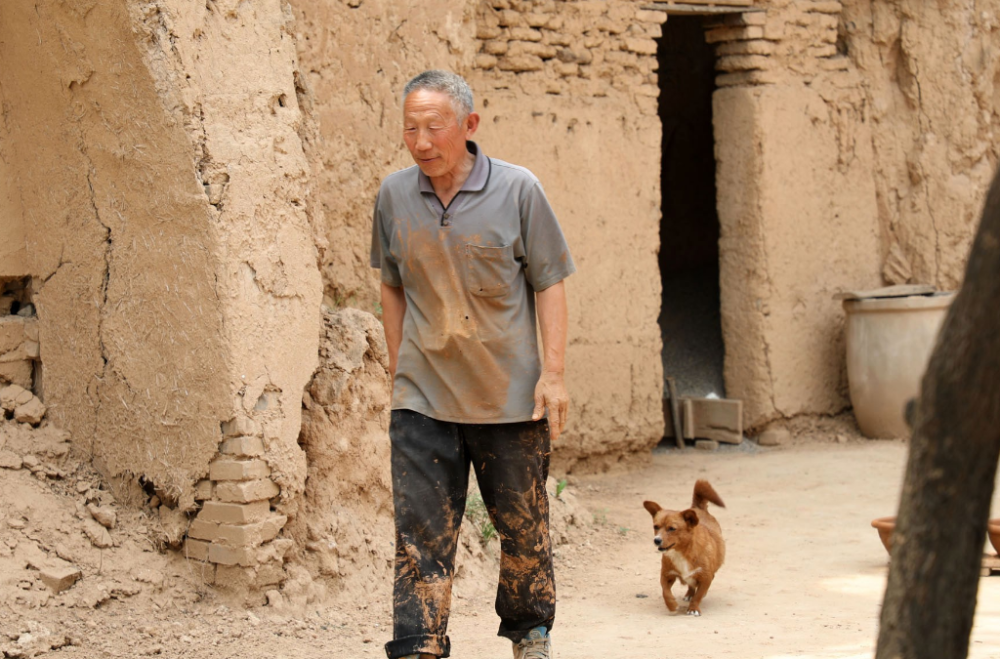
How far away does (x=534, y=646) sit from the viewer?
358 cm

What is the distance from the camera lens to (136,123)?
4359 millimetres

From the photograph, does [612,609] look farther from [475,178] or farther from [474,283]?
[475,178]

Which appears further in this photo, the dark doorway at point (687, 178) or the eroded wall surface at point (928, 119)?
the dark doorway at point (687, 178)

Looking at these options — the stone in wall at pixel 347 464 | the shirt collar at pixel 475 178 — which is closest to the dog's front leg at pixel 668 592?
the stone in wall at pixel 347 464

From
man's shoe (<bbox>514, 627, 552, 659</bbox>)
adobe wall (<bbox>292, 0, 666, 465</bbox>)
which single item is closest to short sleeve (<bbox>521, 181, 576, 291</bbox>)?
man's shoe (<bbox>514, 627, 552, 659</bbox>)

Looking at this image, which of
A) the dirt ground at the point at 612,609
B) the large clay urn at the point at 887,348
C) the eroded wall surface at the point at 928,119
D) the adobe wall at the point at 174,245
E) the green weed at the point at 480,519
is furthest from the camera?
the eroded wall surface at the point at 928,119

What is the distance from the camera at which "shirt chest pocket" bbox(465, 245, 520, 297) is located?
338 centimetres

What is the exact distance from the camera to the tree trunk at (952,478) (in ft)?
6.49

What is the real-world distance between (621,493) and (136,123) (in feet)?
14.1

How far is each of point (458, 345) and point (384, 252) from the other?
394 mm

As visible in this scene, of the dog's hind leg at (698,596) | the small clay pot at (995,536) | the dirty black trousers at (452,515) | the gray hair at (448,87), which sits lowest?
the dog's hind leg at (698,596)

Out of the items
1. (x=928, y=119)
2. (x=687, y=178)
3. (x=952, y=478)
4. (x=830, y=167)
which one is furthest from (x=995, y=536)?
(x=687, y=178)

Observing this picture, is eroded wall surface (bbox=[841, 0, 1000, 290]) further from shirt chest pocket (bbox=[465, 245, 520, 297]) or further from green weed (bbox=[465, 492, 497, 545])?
shirt chest pocket (bbox=[465, 245, 520, 297])

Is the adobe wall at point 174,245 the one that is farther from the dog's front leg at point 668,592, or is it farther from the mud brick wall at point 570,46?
the mud brick wall at point 570,46
